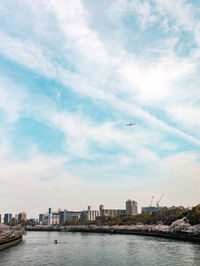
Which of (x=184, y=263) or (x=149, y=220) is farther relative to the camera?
(x=149, y=220)

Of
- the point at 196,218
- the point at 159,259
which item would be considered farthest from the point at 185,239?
the point at 159,259

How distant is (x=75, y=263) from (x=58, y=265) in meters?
3.04

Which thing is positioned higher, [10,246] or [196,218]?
[196,218]

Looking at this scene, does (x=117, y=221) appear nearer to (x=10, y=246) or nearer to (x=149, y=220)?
(x=149, y=220)

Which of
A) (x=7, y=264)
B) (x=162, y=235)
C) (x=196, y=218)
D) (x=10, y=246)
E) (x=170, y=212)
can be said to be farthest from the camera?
(x=170, y=212)

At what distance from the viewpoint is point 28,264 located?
146 ft

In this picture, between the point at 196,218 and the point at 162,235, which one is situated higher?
the point at 196,218

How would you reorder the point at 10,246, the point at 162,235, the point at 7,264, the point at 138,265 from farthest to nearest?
1. the point at 162,235
2. the point at 10,246
3. the point at 7,264
4. the point at 138,265

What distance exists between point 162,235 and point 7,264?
62462 mm

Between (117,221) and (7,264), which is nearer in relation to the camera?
(7,264)

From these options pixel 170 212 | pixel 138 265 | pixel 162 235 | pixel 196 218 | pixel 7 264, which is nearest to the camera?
pixel 138 265

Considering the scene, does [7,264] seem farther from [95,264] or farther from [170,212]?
[170,212]

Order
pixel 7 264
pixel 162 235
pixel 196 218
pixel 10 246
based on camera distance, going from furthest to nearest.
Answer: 1. pixel 162 235
2. pixel 196 218
3. pixel 10 246
4. pixel 7 264

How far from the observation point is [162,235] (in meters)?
92.8
